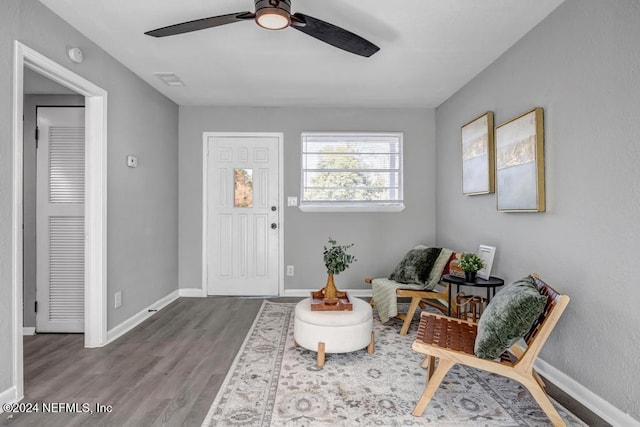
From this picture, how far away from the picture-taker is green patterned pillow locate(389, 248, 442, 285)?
354 cm

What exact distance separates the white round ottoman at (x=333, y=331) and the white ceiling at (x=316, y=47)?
84.1 inches

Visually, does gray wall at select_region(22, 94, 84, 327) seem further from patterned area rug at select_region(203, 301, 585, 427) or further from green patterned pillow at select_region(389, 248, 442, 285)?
green patterned pillow at select_region(389, 248, 442, 285)

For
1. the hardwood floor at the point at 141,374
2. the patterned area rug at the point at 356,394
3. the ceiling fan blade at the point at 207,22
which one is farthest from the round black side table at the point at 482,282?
the ceiling fan blade at the point at 207,22

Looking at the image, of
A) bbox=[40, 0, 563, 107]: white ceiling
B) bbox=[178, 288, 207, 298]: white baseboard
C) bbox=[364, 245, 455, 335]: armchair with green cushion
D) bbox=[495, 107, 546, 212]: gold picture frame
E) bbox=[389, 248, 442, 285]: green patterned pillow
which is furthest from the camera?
bbox=[178, 288, 207, 298]: white baseboard

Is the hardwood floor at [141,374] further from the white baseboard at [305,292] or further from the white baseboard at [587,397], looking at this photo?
the white baseboard at [305,292]

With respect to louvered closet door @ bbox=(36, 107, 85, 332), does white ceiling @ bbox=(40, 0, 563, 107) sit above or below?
above

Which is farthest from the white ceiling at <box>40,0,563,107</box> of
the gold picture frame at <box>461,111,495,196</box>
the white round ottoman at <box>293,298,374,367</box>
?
the white round ottoman at <box>293,298,374,367</box>

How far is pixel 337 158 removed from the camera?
4520 millimetres

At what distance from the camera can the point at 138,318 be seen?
11.3 ft

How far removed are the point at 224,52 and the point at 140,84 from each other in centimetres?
118

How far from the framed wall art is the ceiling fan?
77.2 inches

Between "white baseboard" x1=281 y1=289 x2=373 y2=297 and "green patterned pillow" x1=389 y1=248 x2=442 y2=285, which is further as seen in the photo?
"white baseboard" x1=281 y1=289 x2=373 y2=297

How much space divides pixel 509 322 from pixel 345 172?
9.73 ft

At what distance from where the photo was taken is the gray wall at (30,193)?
3.10m
